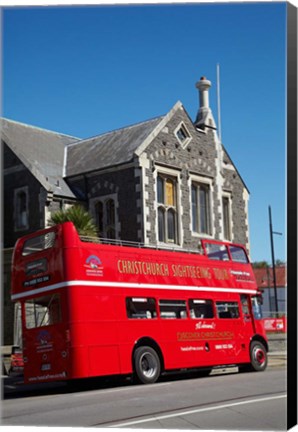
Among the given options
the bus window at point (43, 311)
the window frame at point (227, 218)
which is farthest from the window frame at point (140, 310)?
the window frame at point (227, 218)

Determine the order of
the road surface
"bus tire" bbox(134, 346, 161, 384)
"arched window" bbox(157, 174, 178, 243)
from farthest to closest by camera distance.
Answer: "arched window" bbox(157, 174, 178, 243)
"bus tire" bbox(134, 346, 161, 384)
the road surface

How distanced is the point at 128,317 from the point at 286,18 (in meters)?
8.43

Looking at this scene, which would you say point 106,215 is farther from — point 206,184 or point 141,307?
point 141,307

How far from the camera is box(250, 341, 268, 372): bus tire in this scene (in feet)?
64.1

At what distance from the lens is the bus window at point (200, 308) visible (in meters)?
18.2

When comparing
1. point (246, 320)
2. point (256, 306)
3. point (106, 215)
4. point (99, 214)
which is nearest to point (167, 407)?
point (246, 320)

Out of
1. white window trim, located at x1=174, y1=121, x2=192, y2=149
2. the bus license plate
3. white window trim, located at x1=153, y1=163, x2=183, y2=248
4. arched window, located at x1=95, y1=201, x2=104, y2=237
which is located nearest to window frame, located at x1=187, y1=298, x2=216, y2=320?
the bus license plate

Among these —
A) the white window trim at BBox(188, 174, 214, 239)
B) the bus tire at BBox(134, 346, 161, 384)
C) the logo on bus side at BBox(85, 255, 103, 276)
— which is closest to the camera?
the logo on bus side at BBox(85, 255, 103, 276)

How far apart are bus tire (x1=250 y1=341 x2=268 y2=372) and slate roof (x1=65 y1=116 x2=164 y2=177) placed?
24.8ft

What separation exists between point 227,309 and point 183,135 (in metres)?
8.64

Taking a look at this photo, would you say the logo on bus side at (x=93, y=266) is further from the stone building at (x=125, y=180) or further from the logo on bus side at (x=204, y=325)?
the stone building at (x=125, y=180)

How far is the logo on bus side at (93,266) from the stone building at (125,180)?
7.21m

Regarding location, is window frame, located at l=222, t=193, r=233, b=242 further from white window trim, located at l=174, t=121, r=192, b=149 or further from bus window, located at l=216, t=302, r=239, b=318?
bus window, located at l=216, t=302, r=239, b=318

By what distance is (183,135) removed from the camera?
2605cm
